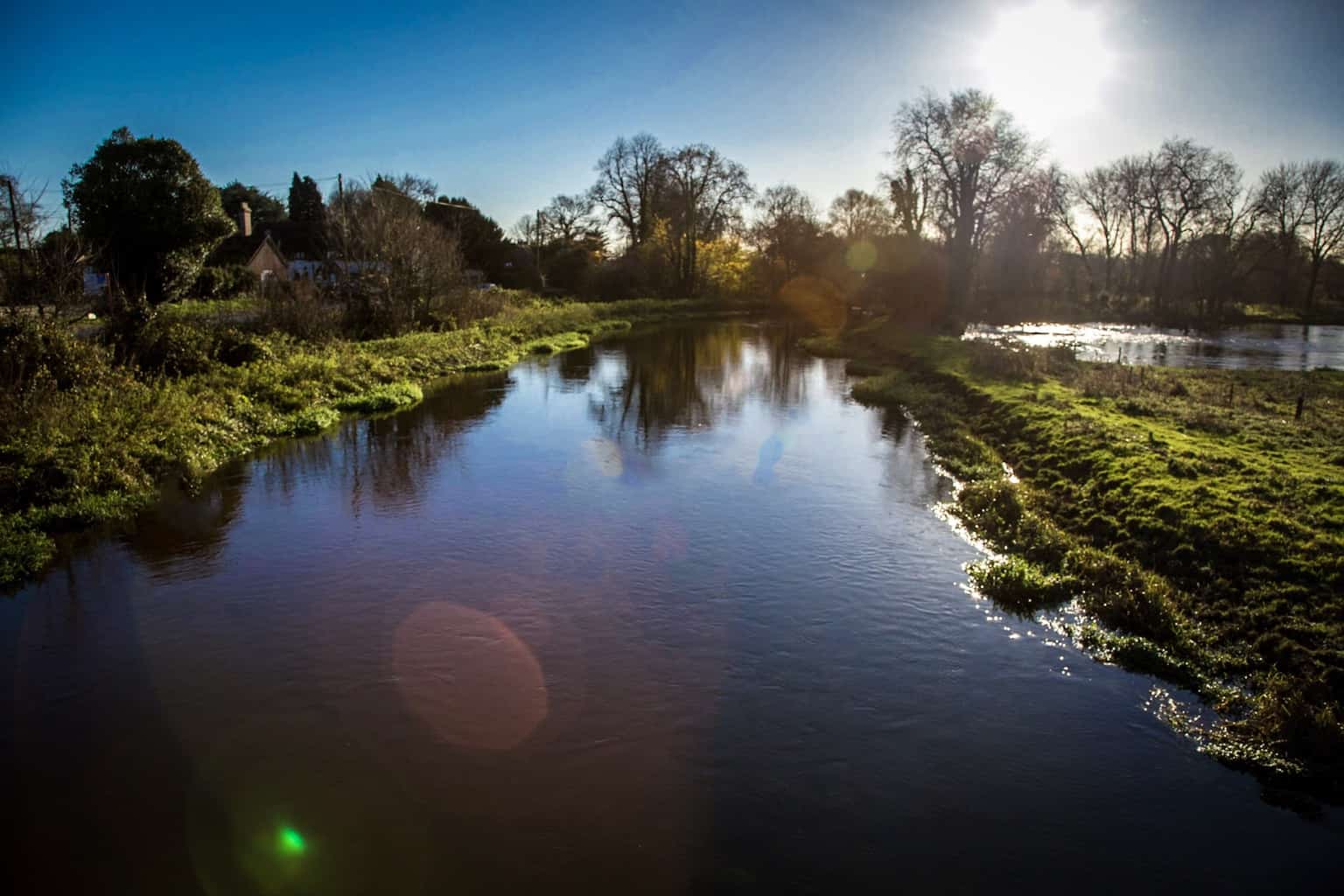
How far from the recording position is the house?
54.8m

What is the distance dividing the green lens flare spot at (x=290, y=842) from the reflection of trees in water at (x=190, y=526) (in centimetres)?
561

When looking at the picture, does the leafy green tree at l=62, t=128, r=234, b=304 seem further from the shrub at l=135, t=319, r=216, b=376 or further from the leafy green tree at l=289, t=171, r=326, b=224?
the leafy green tree at l=289, t=171, r=326, b=224

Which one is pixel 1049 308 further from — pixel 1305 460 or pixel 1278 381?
pixel 1305 460

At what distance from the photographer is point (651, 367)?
32.8m

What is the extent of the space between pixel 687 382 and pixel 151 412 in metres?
17.4

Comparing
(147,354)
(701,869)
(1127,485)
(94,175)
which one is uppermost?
(94,175)

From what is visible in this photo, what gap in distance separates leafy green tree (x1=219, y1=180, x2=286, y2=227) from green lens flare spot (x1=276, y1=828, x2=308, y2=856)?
237ft

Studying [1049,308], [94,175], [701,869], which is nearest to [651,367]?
[94,175]

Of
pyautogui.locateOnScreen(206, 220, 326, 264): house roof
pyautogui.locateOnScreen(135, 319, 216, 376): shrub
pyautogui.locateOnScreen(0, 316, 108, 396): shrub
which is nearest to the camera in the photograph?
pyautogui.locateOnScreen(0, 316, 108, 396): shrub

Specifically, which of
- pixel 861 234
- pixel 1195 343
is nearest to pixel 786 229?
pixel 861 234

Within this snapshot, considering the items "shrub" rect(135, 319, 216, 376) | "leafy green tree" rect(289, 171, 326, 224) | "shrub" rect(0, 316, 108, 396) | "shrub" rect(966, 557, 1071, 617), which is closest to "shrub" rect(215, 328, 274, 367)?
"shrub" rect(135, 319, 216, 376)

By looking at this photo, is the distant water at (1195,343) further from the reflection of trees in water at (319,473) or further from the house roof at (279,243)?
the house roof at (279,243)

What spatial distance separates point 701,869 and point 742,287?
2624 inches

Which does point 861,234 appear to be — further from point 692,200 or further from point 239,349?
point 239,349
